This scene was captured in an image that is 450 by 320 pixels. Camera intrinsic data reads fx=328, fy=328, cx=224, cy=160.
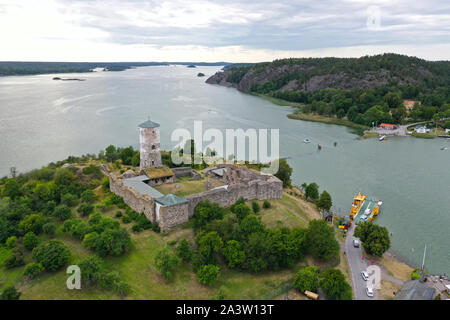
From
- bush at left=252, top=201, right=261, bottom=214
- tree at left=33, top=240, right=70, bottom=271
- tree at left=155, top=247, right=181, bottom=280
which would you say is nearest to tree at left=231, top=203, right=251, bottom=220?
bush at left=252, top=201, right=261, bottom=214

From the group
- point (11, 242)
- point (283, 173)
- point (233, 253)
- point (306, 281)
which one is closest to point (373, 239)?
point (306, 281)

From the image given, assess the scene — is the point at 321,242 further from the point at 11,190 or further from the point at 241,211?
the point at 11,190

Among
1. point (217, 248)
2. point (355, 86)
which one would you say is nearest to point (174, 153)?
point (217, 248)

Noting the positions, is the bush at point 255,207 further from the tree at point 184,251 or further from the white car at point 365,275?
the white car at point 365,275

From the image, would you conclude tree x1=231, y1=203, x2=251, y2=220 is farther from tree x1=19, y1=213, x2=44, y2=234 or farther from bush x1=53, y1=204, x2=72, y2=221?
tree x1=19, y1=213, x2=44, y2=234

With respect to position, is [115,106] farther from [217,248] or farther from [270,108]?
[217,248]

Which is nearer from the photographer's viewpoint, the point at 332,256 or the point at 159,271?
the point at 159,271
